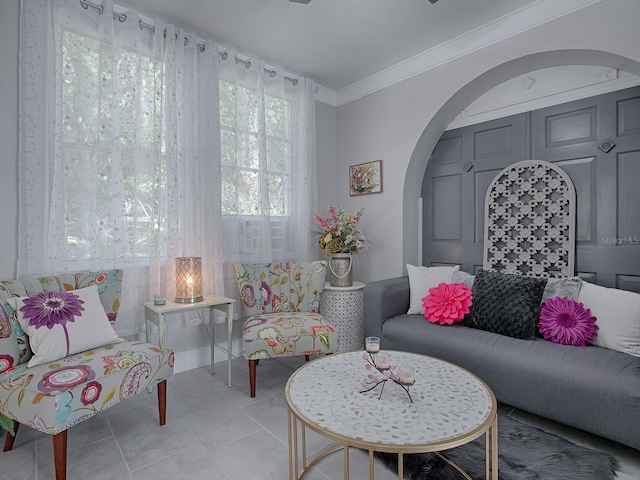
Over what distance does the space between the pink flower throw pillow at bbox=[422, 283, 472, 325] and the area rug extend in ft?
2.61

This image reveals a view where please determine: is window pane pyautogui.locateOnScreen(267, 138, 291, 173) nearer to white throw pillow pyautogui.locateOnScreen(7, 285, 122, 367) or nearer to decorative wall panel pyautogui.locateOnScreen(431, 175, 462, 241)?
decorative wall panel pyautogui.locateOnScreen(431, 175, 462, 241)

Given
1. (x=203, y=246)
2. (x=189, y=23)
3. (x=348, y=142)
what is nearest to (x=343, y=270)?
(x=203, y=246)

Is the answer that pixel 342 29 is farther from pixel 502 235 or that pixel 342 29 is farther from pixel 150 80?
pixel 502 235

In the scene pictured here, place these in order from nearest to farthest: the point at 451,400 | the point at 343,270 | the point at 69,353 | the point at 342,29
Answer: the point at 451,400
the point at 69,353
the point at 342,29
the point at 343,270

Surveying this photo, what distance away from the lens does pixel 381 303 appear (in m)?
2.68

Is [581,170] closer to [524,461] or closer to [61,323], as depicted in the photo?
[524,461]

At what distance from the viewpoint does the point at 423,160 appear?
3.37 metres

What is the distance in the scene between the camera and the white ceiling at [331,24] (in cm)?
237

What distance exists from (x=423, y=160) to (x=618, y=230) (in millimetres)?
1626

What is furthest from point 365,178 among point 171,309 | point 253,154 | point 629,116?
point 171,309

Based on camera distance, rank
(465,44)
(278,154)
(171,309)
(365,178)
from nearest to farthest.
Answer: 1. (171,309)
2. (465,44)
3. (278,154)
4. (365,178)

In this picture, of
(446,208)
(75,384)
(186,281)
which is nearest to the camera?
(75,384)

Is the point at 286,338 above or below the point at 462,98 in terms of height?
below

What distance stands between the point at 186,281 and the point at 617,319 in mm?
2681
